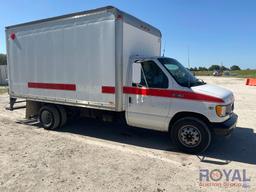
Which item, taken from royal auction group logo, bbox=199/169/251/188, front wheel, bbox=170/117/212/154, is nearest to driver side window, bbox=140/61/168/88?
front wheel, bbox=170/117/212/154

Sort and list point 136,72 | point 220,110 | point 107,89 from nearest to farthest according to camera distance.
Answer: point 220,110 < point 136,72 < point 107,89

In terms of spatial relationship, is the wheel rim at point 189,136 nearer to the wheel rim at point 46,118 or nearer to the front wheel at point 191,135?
the front wheel at point 191,135

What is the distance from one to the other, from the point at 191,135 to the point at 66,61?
4.08m

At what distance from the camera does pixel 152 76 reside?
18.8 ft

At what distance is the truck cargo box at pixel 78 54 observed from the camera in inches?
231

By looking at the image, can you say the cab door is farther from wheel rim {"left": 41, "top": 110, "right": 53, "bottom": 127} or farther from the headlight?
wheel rim {"left": 41, "top": 110, "right": 53, "bottom": 127}

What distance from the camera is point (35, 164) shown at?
15.9ft

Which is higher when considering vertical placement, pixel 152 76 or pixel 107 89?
pixel 152 76

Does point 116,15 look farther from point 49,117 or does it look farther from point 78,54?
point 49,117

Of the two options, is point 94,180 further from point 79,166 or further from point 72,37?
point 72,37

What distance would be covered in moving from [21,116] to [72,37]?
198 inches

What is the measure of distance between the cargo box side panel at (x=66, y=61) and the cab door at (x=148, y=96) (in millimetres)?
549

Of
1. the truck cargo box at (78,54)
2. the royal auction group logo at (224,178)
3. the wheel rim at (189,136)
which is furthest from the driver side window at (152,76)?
the royal auction group logo at (224,178)

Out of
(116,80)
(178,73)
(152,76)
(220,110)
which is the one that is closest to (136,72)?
(152,76)
